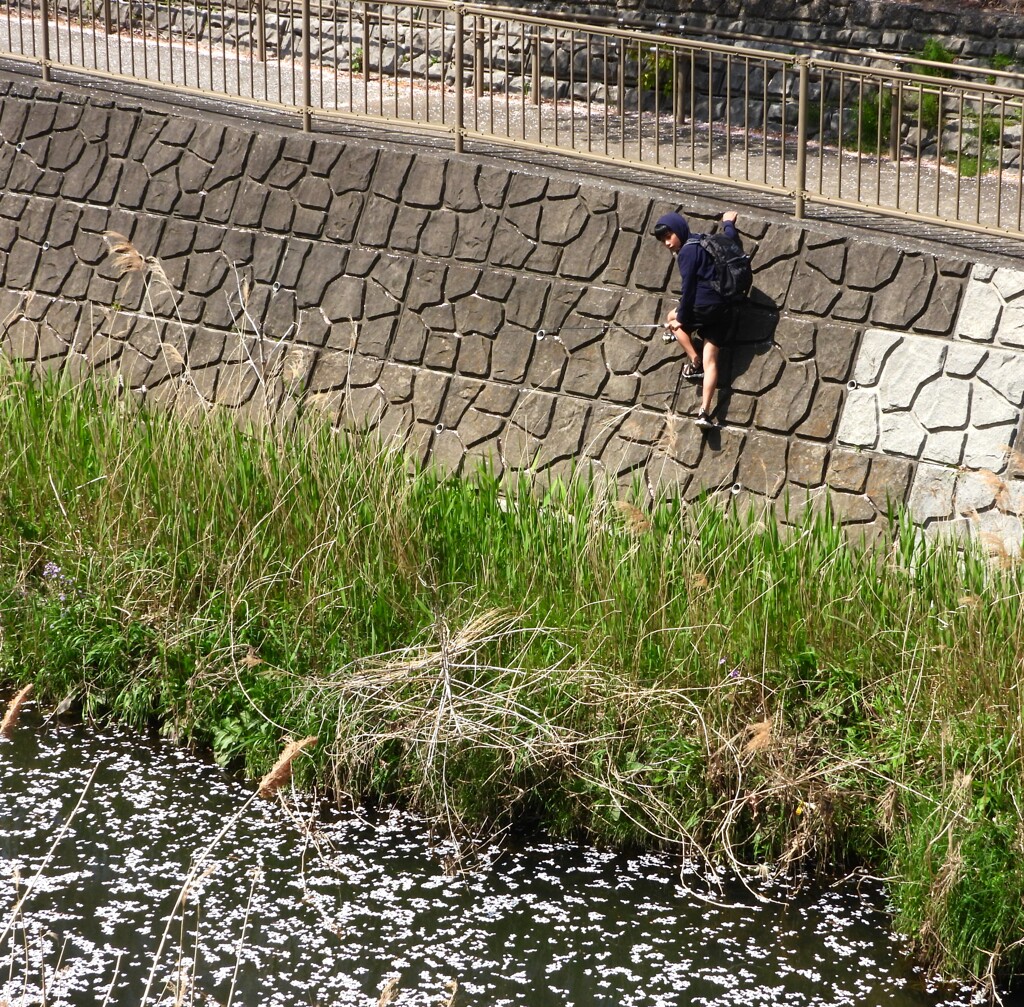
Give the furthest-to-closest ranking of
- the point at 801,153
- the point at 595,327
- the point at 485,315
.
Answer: the point at 485,315 < the point at 595,327 < the point at 801,153

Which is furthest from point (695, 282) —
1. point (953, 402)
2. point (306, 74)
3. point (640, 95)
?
point (306, 74)

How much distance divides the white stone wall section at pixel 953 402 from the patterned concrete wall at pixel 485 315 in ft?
0.04

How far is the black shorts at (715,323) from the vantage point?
8492mm

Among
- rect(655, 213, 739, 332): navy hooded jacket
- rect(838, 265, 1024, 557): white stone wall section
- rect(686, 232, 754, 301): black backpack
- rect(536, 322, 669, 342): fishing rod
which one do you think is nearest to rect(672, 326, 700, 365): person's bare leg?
rect(655, 213, 739, 332): navy hooded jacket

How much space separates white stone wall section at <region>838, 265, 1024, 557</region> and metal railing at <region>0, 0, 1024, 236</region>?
0.54 metres

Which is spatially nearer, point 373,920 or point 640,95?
point 373,920

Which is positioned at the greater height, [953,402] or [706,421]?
[953,402]

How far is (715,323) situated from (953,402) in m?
1.30

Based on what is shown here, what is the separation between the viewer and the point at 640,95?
9.58m

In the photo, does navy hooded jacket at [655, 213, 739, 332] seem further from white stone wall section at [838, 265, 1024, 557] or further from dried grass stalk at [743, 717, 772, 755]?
dried grass stalk at [743, 717, 772, 755]

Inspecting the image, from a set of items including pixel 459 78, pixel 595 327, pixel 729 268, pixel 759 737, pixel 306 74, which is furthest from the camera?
pixel 306 74

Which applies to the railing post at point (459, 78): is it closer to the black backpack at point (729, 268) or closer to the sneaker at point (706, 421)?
the black backpack at point (729, 268)

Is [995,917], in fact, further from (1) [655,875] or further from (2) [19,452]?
(2) [19,452]

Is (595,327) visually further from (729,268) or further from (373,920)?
(373,920)
